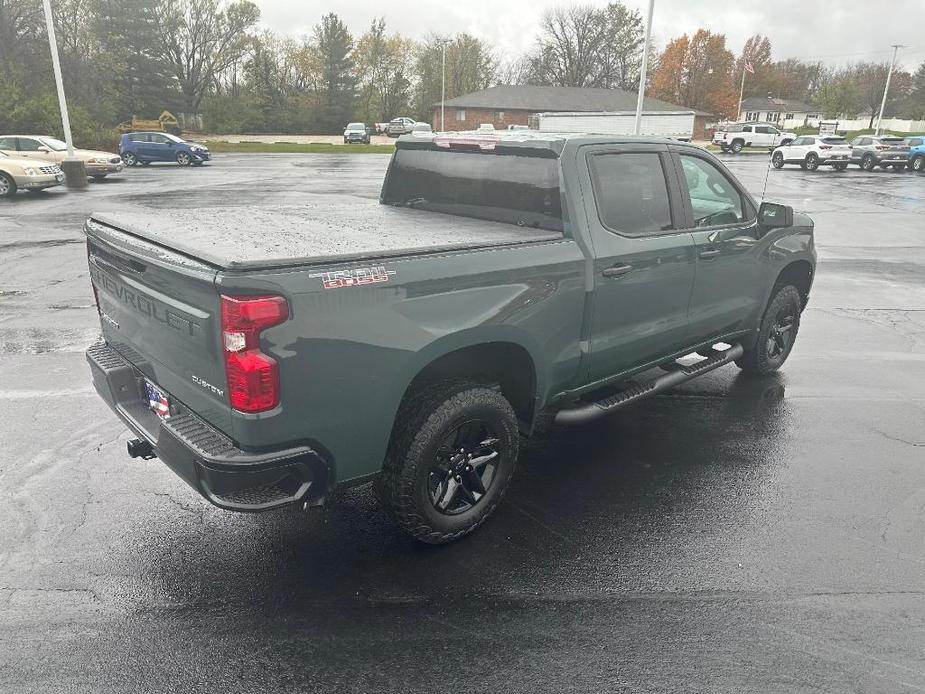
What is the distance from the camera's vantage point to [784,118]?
346 feet

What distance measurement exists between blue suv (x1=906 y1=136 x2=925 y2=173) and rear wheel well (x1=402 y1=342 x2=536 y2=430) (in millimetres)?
37938

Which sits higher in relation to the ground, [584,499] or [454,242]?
[454,242]

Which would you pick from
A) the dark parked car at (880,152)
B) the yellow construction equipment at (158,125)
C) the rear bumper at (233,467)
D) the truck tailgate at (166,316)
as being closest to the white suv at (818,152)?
the dark parked car at (880,152)

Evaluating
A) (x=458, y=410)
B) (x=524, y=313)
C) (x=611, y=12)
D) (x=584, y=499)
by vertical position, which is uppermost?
(x=611, y=12)

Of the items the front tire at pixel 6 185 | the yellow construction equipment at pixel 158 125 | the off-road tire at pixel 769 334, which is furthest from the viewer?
the yellow construction equipment at pixel 158 125

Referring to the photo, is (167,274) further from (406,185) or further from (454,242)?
(406,185)

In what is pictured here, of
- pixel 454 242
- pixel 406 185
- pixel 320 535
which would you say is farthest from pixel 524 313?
pixel 406 185

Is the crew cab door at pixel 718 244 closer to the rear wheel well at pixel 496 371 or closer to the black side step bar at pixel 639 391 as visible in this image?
the black side step bar at pixel 639 391

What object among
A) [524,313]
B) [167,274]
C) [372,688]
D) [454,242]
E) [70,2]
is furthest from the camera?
[70,2]

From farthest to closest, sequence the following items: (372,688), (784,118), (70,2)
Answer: (784,118) → (70,2) → (372,688)

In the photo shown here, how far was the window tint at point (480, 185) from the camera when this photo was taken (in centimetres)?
385

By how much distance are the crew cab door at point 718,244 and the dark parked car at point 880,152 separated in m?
35.3

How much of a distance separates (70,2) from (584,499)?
203ft

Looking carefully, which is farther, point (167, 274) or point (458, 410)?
point (458, 410)
